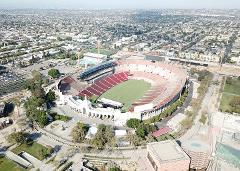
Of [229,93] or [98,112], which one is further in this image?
[229,93]

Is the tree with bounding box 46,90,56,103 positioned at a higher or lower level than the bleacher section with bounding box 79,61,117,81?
lower

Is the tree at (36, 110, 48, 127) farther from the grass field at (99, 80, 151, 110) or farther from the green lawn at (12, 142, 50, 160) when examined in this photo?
the grass field at (99, 80, 151, 110)

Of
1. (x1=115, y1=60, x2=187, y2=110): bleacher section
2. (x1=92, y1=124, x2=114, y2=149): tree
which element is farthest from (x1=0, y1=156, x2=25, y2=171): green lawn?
(x1=115, y1=60, x2=187, y2=110): bleacher section

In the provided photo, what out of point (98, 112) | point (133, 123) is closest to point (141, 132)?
point (133, 123)

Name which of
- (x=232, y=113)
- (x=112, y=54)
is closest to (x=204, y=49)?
(x=112, y=54)

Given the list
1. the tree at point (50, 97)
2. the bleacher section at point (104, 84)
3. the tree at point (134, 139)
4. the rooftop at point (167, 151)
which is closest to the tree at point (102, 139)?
the tree at point (134, 139)

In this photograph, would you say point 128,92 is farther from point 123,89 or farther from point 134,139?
point 134,139

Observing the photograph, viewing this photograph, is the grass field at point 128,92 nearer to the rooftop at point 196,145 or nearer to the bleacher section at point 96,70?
the bleacher section at point 96,70
